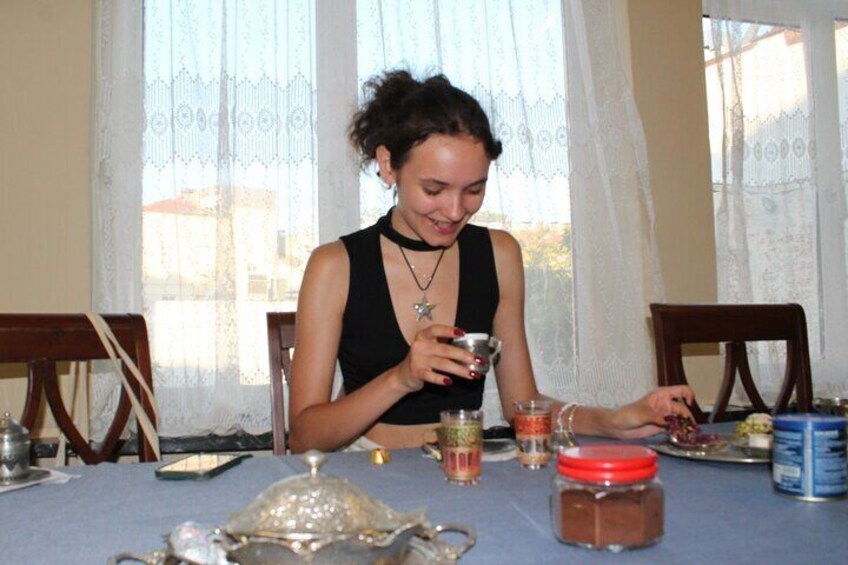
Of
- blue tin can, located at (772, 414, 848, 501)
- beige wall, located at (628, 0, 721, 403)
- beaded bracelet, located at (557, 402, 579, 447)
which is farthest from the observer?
beige wall, located at (628, 0, 721, 403)

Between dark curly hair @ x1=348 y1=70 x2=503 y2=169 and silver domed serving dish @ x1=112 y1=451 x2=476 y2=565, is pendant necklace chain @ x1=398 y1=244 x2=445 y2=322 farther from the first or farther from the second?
silver domed serving dish @ x1=112 y1=451 x2=476 y2=565

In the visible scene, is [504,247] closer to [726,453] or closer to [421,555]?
[726,453]

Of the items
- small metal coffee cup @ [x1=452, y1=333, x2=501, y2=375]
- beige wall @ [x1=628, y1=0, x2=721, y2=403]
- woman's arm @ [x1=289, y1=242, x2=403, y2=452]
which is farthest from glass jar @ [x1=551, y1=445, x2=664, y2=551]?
beige wall @ [x1=628, y1=0, x2=721, y2=403]

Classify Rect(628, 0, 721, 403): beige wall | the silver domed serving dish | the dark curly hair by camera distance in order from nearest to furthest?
the silver domed serving dish < the dark curly hair < Rect(628, 0, 721, 403): beige wall

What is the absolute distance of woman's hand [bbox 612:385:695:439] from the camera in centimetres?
141

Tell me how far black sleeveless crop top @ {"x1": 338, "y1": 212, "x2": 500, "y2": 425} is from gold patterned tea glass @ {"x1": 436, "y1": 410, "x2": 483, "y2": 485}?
62 centimetres

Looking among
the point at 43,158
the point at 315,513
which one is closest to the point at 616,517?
the point at 315,513

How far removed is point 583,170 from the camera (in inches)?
111

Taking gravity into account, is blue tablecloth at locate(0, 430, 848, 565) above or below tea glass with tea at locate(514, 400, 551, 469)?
below

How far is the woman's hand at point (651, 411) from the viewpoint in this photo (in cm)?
141

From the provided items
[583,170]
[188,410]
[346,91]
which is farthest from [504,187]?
[188,410]

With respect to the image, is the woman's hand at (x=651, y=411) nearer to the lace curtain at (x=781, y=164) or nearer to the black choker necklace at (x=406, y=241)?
the black choker necklace at (x=406, y=241)

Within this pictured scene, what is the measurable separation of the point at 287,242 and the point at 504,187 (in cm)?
76

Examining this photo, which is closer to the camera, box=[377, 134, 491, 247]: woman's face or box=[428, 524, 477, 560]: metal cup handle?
box=[428, 524, 477, 560]: metal cup handle
